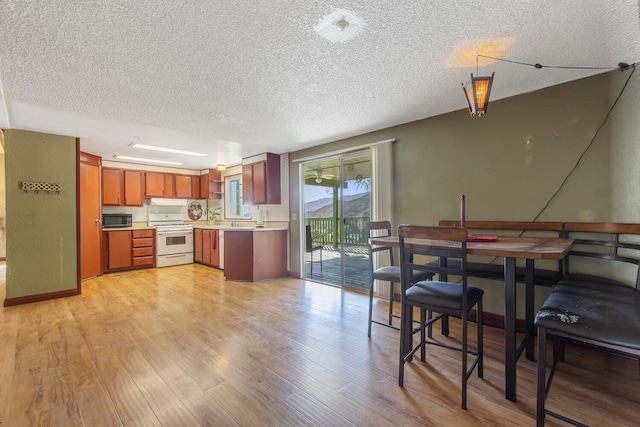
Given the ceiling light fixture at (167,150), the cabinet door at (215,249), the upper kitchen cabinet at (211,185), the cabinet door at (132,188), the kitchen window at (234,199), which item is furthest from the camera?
the upper kitchen cabinet at (211,185)

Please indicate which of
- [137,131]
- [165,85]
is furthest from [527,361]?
[137,131]

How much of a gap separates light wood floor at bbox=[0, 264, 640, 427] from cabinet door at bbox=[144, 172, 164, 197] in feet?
11.5

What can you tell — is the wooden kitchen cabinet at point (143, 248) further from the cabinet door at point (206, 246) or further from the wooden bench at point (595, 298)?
the wooden bench at point (595, 298)

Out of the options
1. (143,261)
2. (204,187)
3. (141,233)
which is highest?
(204,187)

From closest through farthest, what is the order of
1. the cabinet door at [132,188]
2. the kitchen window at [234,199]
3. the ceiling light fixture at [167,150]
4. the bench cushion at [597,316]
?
the bench cushion at [597,316]
the ceiling light fixture at [167,150]
the cabinet door at [132,188]
the kitchen window at [234,199]

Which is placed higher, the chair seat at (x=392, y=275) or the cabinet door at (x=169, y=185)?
the cabinet door at (x=169, y=185)

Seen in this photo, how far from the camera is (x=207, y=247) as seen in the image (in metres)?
6.25

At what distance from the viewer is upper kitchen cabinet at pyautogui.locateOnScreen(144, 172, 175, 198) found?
6.41 metres

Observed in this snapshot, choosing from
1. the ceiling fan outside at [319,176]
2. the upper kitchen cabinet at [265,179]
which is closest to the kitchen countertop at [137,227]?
the upper kitchen cabinet at [265,179]

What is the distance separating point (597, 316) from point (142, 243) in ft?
22.7

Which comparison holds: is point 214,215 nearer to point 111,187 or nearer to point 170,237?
point 170,237

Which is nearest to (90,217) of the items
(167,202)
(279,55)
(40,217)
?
(40,217)

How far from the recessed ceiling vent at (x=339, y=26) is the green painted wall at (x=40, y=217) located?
4401 mm

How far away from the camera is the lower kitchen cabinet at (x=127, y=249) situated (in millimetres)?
5566
